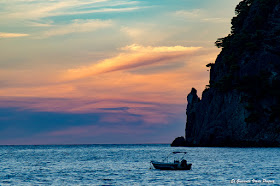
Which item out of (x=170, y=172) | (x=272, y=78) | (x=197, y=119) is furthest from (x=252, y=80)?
(x=170, y=172)

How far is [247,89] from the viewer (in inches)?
5404

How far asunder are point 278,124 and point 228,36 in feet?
162

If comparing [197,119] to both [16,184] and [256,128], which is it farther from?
[16,184]

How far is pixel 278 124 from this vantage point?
13262 cm

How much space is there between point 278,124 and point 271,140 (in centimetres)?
573

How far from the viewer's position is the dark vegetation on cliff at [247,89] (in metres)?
134

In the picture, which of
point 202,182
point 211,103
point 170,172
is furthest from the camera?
point 211,103

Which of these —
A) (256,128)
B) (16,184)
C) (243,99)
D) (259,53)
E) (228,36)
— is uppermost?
(228,36)

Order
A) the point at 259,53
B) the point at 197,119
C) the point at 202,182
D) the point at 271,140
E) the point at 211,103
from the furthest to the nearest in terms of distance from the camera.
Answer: the point at 197,119 < the point at 211,103 < the point at 259,53 < the point at 271,140 < the point at 202,182

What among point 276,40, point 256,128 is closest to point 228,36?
point 276,40

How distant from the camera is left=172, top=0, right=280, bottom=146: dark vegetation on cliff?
5295 inches

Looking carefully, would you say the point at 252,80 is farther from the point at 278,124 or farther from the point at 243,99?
the point at 278,124

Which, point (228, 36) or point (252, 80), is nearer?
point (252, 80)

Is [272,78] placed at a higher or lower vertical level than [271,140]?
higher
